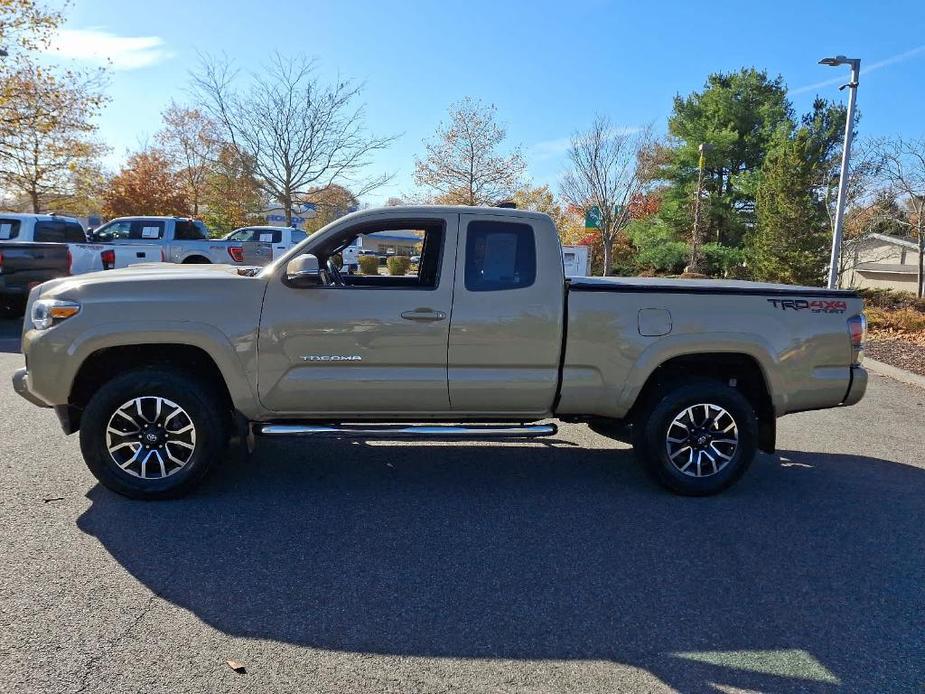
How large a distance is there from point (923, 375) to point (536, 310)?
775 centimetres

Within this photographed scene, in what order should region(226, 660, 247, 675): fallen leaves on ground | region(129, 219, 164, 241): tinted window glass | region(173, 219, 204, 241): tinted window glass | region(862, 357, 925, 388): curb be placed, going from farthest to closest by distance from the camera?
region(173, 219, 204, 241): tinted window glass, region(129, 219, 164, 241): tinted window glass, region(862, 357, 925, 388): curb, region(226, 660, 247, 675): fallen leaves on ground

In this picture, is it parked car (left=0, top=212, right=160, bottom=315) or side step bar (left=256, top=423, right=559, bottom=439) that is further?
parked car (left=0, top=212, right=160, bottom=315)

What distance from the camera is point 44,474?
15.1 ft

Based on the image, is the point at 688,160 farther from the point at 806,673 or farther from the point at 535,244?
the point at 806,673

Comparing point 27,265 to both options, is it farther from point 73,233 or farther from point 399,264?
point 399,264

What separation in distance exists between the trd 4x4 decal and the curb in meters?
5.53

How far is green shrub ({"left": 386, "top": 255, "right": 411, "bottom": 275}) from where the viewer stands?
5.66 meters

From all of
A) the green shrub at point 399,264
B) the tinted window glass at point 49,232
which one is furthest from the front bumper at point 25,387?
the tinted window glass at point 49,232

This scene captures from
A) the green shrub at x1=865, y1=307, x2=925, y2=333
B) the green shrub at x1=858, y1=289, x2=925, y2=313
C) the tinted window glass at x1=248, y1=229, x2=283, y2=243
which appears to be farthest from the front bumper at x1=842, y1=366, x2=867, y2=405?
the tinted window glass at x1=248, y1=229, x2=283, y2=243

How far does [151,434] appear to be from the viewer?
420cm

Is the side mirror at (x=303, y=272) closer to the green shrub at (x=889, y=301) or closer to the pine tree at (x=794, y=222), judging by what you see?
the green shrub at (x=889, y=301)

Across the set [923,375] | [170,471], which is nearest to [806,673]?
[170,471]

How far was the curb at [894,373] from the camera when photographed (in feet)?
29.2

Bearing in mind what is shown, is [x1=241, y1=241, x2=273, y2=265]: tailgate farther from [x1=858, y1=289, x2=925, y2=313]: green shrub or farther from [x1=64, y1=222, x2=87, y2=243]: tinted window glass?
[x1=858, y1=289, x2=925, y2=313]: green shrub
